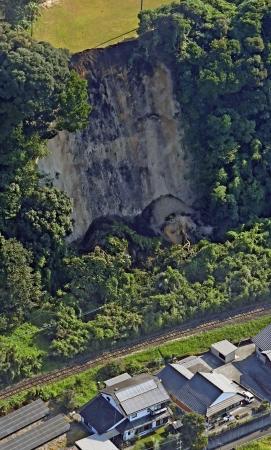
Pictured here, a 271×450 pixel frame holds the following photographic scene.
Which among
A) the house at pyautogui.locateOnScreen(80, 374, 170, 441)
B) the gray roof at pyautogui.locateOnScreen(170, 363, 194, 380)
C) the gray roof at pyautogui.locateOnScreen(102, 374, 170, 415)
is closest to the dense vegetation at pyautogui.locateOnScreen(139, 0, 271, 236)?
the gray roof at pyautogui.locateOnScreen(170, 363, 194, 380)

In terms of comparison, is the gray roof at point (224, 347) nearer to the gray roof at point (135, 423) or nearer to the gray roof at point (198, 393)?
the gray roof at point (198, 393)

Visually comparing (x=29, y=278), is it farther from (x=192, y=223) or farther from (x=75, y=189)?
(x=192, y=223)

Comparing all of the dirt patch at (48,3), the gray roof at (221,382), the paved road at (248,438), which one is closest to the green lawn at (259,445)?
the paved road at (248,438)

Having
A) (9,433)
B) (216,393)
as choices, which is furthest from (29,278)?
(216,393)

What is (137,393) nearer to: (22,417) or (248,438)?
(22,417)

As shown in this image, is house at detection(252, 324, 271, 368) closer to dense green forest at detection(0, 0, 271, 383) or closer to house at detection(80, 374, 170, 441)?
dense green forest at detection(0, 0, 271, 383)

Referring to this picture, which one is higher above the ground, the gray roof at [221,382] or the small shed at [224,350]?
the small shed at [224,350]
